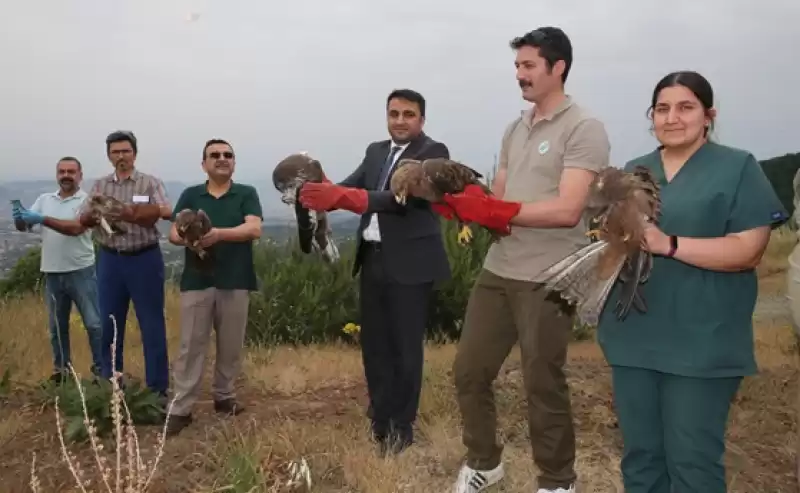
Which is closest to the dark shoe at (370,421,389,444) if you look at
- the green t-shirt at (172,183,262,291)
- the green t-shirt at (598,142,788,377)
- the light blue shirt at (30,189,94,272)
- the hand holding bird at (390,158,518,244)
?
the green t-shirt at (172,183,262,291)

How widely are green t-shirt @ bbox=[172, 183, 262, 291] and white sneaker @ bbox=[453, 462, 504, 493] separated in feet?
6.89

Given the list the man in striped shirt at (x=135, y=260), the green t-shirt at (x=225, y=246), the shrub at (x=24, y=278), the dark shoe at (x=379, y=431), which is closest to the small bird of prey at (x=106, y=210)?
the man in striped shirt at (x=135, y=260)

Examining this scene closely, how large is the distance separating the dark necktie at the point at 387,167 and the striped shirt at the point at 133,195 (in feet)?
6.26

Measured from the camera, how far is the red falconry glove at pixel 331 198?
12.8ft

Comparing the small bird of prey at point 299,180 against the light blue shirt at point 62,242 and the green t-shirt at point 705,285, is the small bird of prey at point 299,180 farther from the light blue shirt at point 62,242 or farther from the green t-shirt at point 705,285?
the light blue shirt at point 62,242

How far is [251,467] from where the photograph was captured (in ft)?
12.3

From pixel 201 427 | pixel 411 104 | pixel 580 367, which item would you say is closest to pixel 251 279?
pixel 201 427

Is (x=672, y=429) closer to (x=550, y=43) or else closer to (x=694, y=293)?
(x=694, y=293)

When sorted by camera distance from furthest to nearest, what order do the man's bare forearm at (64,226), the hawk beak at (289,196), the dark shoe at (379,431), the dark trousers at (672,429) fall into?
the man's bare forearm at (64,226) → the dark shoe at (379,431) → the hawk beak at (289,196) → the dark trousers at (672,429)

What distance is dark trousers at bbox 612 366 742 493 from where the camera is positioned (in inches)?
106

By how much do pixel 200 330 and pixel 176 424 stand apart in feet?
2.07

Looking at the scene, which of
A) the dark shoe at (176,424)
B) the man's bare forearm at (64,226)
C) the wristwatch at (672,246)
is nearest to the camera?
the wristwatch at (672,246)

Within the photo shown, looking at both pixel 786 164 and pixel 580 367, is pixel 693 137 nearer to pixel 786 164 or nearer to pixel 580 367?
pixel 580 367

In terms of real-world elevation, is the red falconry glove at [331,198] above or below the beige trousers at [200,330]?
above
